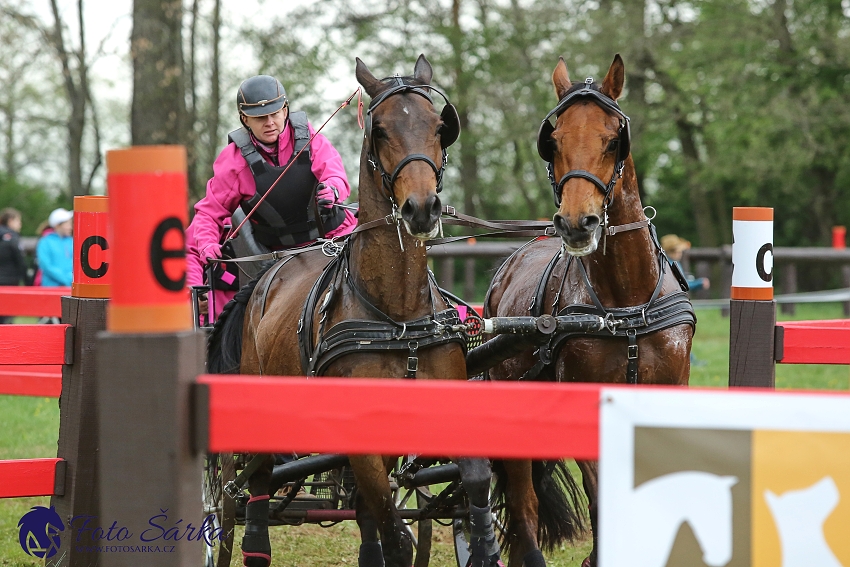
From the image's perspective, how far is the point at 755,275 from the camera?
3986mm

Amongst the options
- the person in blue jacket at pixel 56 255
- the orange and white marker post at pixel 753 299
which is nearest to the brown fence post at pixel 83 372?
the orange and white marker post at pixel 753 299

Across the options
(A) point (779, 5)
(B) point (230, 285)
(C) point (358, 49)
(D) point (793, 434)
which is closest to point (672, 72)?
(A) point (779, 5)

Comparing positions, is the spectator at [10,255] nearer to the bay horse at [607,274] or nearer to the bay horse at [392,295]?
the bay horse at [392,295]

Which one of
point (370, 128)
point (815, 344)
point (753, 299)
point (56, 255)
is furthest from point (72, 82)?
point (815, 344)

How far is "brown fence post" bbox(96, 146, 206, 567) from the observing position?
1.94m

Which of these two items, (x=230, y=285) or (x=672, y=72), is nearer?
(x=230, y=285)

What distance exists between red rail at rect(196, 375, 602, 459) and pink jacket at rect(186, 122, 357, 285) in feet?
9.93

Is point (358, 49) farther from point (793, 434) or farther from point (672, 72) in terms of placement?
point (793, 434)

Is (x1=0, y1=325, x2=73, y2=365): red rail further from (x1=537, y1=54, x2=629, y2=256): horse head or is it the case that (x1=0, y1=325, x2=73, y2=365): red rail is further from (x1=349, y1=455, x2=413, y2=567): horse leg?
(x1=537, y1=54, x2=629, y2=256): horse head

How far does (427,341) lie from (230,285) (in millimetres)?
2060

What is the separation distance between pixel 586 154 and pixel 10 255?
10628mm

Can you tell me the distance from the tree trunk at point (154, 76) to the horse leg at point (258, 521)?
24.4 feet

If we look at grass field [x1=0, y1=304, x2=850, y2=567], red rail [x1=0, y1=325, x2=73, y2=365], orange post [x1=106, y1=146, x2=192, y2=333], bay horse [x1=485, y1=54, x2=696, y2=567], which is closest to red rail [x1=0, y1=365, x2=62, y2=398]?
grass field [x1=0, y1=304, x2=850, y2=567]

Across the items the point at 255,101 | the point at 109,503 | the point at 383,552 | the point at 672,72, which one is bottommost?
the point at 383,552
